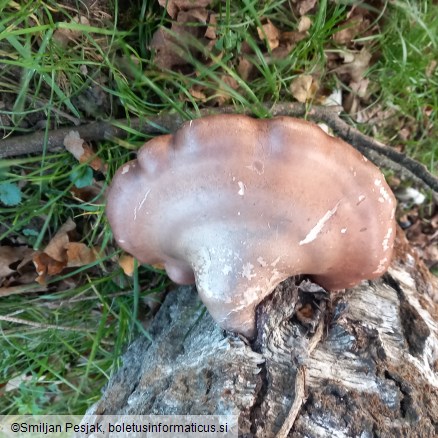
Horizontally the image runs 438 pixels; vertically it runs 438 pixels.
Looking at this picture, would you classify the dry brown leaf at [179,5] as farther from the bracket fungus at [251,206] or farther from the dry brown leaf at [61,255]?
the dry brown leaf at [61,255]

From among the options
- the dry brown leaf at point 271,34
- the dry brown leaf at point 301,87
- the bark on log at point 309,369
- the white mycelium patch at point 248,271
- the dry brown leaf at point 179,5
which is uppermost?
the dry brown leaf at point 179,5

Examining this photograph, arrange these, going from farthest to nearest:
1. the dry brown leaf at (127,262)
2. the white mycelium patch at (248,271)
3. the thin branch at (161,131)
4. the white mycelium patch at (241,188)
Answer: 1. the dry brown leaf at (127,262)
2. the thin branch at (161,131)
3. the white mycelium patch at (248,271)
4. the white mycelium patch at (241,188)

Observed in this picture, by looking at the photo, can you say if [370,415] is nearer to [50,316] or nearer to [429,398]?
[429,398]

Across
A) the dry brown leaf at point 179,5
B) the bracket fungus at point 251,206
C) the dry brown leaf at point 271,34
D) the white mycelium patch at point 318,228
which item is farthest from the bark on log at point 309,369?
the dry brown leaf at point 179,5

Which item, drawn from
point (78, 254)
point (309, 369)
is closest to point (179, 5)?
point (78, 254)

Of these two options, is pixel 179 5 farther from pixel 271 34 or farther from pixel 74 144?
pixel 74 144

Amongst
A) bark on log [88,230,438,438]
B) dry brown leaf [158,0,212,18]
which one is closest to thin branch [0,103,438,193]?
dry brown leaf [158,0,212,18]

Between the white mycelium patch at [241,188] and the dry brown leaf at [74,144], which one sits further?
the dry brown leaf at [74,144]

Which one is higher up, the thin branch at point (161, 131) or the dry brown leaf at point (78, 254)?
the thin branch at point (161, 131)
